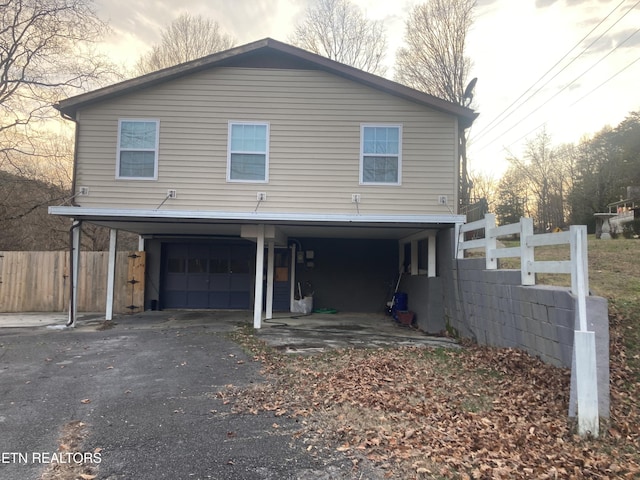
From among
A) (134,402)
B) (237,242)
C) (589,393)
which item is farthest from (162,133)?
(589,393)

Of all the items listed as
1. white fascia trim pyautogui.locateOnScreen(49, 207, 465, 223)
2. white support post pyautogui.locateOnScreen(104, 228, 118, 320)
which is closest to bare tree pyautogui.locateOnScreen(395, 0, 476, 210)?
white fascia trim pyautogui.locateOnScreen(49, 207, 465, 223)

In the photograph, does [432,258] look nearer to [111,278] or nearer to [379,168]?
[379,168]

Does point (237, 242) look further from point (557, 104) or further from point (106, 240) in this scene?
point (557, 104)

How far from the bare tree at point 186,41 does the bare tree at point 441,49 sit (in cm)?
949

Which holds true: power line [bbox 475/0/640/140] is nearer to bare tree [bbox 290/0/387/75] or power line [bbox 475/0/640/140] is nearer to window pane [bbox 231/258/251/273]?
bare tree [bbox 290/0/387/75]

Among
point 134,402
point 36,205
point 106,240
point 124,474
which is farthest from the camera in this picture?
point 106,240

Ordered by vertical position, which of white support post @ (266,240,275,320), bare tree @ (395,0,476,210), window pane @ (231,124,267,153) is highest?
bare tree @ (395,0,476,210)

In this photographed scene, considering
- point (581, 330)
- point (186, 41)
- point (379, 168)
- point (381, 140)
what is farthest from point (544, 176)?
point (581, 330)

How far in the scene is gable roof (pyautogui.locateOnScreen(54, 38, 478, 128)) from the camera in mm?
9266

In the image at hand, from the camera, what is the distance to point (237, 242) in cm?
1299

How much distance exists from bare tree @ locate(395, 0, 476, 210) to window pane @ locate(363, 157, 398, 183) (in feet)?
31.0

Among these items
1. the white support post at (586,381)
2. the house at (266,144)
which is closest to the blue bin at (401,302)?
the house at (266,144)

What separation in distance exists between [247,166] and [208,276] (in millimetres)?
4844

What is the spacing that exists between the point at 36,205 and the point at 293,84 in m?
13.2
